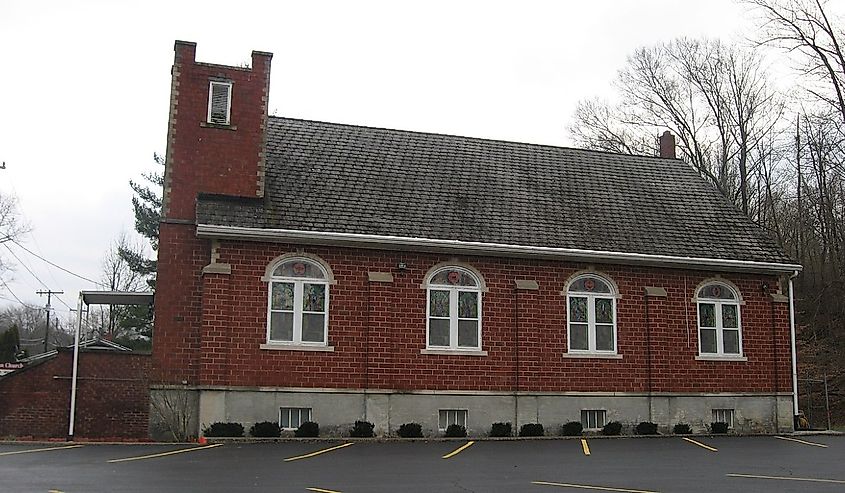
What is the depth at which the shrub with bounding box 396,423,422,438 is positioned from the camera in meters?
19.9

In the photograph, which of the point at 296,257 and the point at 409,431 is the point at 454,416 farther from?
the point at 296,257

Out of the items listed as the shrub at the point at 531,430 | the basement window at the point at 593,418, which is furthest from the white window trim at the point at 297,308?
the basement window at the point at 593,418

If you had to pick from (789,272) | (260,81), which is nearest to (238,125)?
(260,81)

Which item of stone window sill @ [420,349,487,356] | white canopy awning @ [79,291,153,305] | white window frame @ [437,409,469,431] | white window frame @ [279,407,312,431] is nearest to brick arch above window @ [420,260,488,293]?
stone window sill @ [420,349,487,356]

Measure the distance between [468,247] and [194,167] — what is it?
22.0 ft

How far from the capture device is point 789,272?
23594mm

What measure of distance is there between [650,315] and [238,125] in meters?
11.3

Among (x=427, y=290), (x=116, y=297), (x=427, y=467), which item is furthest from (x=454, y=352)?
(x=116, y=297)

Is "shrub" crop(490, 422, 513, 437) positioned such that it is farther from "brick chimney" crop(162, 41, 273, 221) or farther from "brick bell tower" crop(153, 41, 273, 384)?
"brick chimney" crop(162, 41, 273, 221)

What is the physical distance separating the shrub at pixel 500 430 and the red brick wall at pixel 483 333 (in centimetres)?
88

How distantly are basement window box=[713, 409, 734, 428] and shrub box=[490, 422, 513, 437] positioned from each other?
18.7ft

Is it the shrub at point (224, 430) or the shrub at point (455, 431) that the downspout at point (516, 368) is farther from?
the shrub at point (224, 430)

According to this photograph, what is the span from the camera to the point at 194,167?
2047 cm

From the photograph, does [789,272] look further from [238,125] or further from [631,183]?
[238,125]
